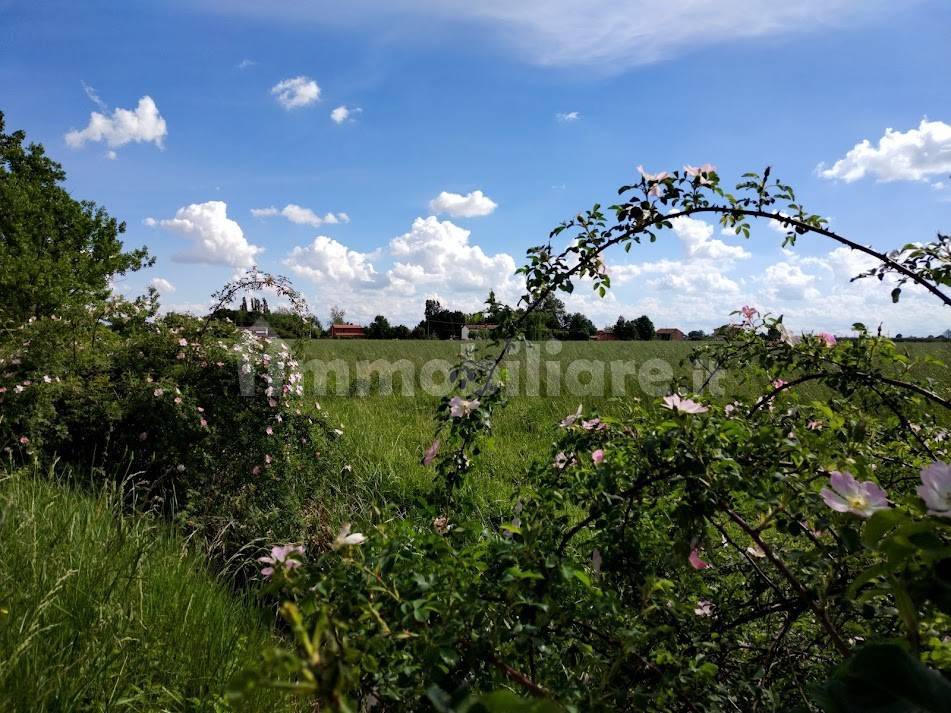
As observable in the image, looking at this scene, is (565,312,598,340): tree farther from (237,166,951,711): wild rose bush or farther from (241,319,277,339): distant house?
(241,319,277,339): distant house

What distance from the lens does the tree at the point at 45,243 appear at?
9609mm

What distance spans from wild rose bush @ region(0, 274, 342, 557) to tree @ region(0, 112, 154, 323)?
5.43 metres

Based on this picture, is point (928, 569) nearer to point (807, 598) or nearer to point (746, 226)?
point (807, 598)

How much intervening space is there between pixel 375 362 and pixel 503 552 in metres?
9.67

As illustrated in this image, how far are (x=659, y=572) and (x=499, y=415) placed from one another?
4984 mm

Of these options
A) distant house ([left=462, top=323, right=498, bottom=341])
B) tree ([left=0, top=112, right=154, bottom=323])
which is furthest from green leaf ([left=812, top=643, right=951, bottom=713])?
tree ([left=0, top=112, right=154, bottom=323])

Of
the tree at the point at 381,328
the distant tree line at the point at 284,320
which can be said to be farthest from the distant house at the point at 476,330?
the tree at the point at 381,328

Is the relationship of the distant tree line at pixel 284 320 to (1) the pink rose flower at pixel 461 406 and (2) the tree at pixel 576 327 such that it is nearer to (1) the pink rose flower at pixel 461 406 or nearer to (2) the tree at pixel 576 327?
(2) the tree at pixel 576 327

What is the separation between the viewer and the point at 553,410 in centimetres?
693

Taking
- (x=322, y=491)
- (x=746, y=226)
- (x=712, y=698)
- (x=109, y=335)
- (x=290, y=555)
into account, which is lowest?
(x=322, y=491)

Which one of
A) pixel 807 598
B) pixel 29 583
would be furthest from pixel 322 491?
pixel 807 598

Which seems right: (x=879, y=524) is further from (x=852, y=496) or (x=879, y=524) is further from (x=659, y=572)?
(x=659, y=572)

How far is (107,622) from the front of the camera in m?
1.90

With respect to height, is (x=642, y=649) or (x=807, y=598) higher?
(x=807, y=598)
